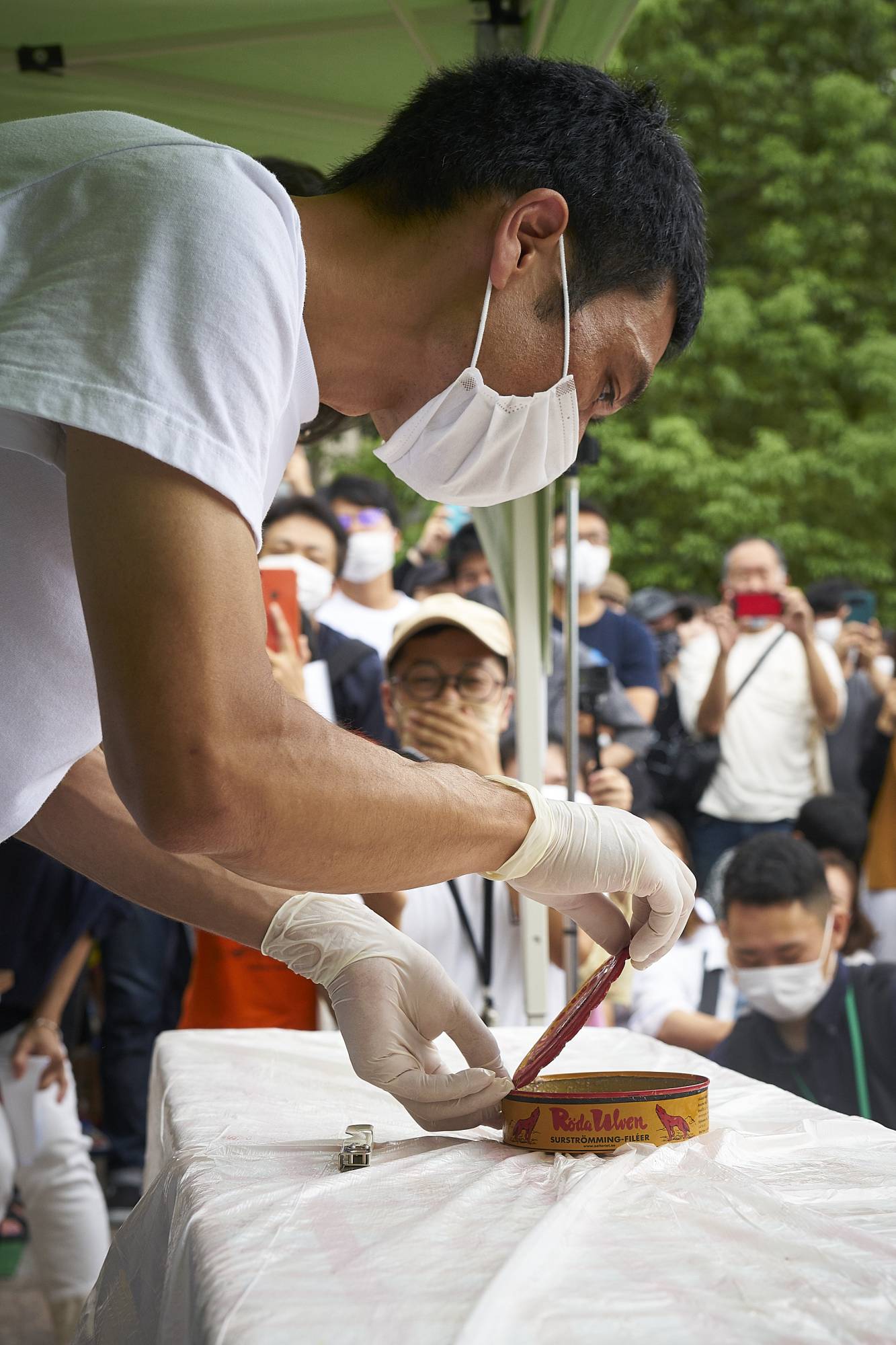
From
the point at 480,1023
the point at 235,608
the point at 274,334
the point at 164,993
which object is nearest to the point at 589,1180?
→ the point at 480,1023

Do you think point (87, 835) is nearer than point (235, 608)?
No

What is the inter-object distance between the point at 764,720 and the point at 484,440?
12.1 feet

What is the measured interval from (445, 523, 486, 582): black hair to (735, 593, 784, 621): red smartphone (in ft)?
3.30

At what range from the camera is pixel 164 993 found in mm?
3930

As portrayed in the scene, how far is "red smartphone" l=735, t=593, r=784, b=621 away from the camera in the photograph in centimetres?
487

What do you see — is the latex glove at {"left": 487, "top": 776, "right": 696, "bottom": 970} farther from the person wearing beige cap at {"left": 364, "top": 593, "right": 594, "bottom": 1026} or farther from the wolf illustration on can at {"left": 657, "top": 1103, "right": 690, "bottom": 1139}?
the person wearing beige cap at {"left": 364, "top": 593, "right": 594, "bottom": 1026}

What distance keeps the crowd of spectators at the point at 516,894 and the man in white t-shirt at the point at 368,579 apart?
0.01 m

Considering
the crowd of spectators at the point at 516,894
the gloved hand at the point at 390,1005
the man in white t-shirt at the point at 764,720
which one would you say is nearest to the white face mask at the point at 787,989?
the crowd of spectators at the point at 516,894

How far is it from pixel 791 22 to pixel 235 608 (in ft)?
52.0

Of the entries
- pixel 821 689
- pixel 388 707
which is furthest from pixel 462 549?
pixel 388 707

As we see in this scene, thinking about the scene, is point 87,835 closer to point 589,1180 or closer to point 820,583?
point 589,1180

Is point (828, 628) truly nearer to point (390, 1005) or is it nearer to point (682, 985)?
point (682, 985)

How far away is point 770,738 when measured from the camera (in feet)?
15.7

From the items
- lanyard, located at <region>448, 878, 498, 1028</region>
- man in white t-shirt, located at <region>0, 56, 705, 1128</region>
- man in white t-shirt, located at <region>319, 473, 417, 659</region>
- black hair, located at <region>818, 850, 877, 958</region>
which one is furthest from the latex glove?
black hair, located at <region>818, 850, 877, 958</region>
